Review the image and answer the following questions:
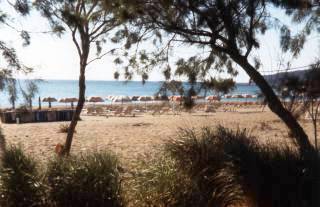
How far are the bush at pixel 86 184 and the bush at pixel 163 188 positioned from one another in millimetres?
234

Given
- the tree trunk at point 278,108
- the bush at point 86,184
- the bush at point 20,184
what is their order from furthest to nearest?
the tree trunk at point 278,108
the bush at point 20,184
the bush at point 86,184

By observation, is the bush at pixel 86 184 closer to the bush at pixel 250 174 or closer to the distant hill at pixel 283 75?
the bush at pixel 250 174

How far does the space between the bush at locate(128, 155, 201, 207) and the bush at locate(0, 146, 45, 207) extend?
1.01m

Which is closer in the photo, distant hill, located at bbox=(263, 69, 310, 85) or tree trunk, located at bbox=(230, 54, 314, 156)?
tree trunk, located at bbox=(230, 54, 314, 156)

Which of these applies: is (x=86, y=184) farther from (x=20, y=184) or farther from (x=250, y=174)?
(x=250, y=174)

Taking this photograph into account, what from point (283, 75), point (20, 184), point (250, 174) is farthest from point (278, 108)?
point (20, 184)

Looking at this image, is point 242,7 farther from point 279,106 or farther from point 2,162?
point 2,162

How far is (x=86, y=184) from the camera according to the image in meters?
4.31

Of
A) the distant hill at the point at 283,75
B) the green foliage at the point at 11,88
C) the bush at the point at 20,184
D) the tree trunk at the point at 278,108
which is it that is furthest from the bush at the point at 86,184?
the distant hill at the point at 283,75

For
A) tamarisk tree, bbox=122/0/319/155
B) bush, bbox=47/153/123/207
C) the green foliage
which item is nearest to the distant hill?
tamarisk tree, bbox=122/0/319/155

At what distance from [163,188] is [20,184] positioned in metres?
1.56

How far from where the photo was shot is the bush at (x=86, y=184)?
430 cm

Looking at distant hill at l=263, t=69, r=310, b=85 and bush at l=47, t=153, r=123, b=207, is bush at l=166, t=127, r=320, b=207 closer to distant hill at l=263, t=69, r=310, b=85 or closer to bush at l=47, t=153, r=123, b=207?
bush at l=47, t=153, r=123, b=207

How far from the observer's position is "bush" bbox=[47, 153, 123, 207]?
430 cm
